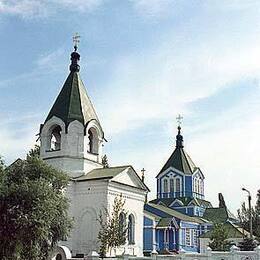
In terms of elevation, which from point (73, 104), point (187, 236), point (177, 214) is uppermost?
point (73, 104)

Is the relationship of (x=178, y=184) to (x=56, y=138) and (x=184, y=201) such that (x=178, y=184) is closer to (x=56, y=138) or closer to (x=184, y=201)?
(x=184, y=201)

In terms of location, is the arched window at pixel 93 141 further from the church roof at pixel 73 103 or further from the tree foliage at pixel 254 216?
the tree foliage at pixel 254 216

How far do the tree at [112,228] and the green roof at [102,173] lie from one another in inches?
65.1

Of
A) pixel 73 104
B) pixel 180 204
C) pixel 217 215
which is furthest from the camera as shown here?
pixel 217 215

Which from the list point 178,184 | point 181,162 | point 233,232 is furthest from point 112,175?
point 181,162

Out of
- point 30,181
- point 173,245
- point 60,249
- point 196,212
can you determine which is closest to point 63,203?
point 30,181

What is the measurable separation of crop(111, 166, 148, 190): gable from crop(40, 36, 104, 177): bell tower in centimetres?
247

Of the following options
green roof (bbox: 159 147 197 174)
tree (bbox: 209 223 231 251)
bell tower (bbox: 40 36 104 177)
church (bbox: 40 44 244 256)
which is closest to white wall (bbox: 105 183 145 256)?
church (bbox: 40 44 244 256)

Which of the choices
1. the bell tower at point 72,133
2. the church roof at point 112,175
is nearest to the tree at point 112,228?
the church roof at point 112,175

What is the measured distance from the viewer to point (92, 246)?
32.9 meters

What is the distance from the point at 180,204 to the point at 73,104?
3001cm

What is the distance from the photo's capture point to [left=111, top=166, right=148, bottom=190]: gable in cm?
3459

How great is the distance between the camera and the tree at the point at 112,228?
30.2 m

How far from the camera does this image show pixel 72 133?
115 ft
